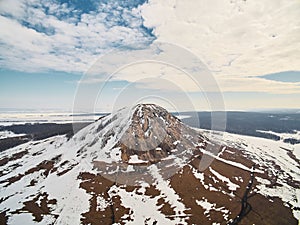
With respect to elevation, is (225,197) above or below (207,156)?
below

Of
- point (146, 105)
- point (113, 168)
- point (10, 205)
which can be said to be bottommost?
point (10, 205)

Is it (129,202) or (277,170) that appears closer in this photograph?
(129,202)

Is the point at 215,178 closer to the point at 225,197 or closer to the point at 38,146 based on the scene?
the point at 225,197

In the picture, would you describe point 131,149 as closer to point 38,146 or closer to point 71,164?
point 71,164

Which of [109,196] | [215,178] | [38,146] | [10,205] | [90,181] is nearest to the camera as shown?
[10,205]

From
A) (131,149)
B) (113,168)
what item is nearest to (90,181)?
(113,168)

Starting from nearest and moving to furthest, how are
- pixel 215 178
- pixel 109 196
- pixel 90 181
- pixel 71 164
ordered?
pixel 109 196, pixel 90 181, pixel 215 178, pixel 71 164
